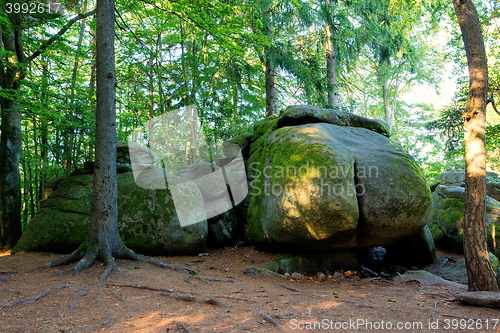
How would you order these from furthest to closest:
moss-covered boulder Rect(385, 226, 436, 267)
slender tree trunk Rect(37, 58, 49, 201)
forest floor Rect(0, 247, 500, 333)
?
slender tree trunk Rect(37, 58, 49, 201)
moss-covered boulder Rect(385, 226, 436, 267)
forest floor Rect(0, 247, 500, 333)

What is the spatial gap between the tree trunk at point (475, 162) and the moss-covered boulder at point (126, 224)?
19.5 feet

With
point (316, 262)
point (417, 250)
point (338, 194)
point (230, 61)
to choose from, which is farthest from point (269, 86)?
point (417, 250)

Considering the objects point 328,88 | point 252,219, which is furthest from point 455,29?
point 252,219

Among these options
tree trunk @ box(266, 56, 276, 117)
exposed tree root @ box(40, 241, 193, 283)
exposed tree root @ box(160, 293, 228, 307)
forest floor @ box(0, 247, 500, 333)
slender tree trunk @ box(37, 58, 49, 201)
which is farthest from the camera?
tree trunk @ box(266, 56, 276, 117)

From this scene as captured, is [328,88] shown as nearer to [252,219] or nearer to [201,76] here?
[201,76]

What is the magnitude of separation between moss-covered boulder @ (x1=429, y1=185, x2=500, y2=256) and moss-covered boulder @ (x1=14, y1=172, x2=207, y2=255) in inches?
293

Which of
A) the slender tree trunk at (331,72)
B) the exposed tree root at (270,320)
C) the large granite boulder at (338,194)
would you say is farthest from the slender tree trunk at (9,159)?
A: the slender tree trunk at (331,72)

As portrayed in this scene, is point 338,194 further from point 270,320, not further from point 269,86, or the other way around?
point 269,86

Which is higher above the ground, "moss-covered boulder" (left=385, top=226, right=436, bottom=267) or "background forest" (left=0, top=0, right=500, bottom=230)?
"background forest" (left=0, top=0, right=500, bottom=230)

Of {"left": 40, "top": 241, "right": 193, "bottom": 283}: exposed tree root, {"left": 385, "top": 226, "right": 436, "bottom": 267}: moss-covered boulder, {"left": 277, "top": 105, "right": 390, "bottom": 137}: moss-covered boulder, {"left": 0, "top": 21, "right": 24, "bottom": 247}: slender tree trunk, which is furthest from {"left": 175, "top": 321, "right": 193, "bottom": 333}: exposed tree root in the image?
{"left": 0, "top": 21, "right": 24, "bottom": 247}: slender tree trunk

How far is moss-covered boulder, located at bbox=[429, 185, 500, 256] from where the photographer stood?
7.88m

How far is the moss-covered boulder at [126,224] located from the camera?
7.07m

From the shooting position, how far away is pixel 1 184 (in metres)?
7.93

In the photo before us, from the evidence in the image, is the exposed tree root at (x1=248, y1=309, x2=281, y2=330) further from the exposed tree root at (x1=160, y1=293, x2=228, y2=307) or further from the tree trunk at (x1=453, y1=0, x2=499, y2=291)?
the tree trunk at (x1=453, y1=0, x2=499, y2=291)
